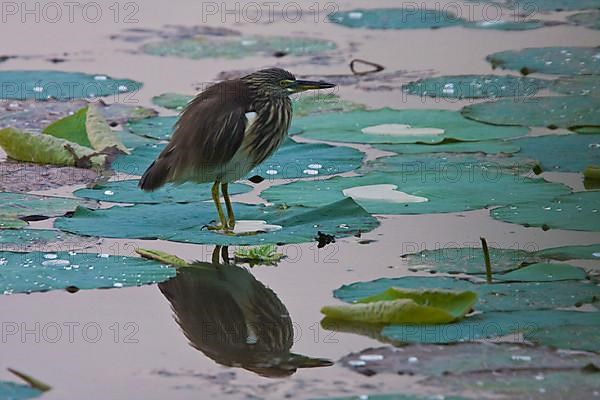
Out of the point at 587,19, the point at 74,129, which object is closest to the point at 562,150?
the point at 74,129

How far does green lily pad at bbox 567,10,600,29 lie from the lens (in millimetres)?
12692

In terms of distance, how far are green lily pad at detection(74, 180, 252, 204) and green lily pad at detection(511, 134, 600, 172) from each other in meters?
1.78

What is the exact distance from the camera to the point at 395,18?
13188 millimetres

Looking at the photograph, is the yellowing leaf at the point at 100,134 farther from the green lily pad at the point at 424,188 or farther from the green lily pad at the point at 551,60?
the green lily pad at the point at 551,60

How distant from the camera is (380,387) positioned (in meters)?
5.25

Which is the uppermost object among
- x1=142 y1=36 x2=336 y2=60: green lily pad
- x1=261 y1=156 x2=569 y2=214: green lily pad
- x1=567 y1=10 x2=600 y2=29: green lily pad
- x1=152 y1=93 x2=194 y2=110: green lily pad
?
x1=567 y1=10 x2=600 y2=29: green lily pad

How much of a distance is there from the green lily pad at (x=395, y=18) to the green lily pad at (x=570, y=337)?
7.52m

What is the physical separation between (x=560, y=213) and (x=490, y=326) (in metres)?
1.66

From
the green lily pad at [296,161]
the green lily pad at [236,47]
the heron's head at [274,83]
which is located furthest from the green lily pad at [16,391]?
the green lily pad at [236,47]

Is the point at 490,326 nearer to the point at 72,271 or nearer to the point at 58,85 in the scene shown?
the point at 72,271

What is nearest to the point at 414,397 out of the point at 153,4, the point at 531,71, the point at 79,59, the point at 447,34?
the point at 531,71

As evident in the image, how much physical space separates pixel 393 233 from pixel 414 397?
2.22m

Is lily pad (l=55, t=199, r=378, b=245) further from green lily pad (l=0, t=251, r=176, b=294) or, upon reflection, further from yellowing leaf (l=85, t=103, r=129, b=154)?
yellowing leaf (l=85, t=103, r=129, b=154)

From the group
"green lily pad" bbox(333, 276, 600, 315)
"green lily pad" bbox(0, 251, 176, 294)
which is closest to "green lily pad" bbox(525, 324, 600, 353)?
"green lily pad" bbox(333, 276, 600, 315)
